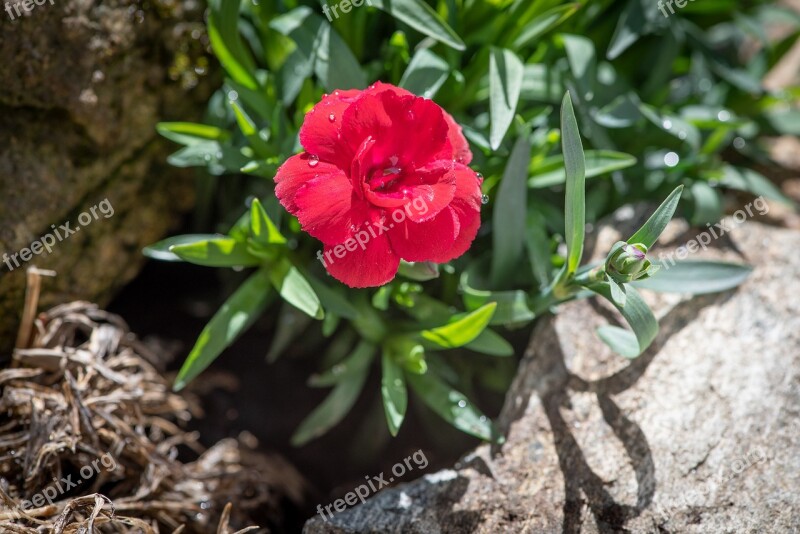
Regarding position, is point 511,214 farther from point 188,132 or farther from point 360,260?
point 188,132

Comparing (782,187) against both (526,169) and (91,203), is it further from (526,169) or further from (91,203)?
(91,203)

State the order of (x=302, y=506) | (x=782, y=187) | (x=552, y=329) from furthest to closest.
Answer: (x=782, y=187)
(x=302, y=506)
(x=552, y=329)

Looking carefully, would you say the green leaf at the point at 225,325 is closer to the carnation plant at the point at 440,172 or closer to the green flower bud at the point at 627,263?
the carnation plant at the point at 440,172

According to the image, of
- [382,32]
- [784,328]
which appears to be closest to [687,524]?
[784,328]

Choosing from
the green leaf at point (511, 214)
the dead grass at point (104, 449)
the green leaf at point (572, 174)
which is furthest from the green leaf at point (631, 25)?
the dead grass at point (104, 449)

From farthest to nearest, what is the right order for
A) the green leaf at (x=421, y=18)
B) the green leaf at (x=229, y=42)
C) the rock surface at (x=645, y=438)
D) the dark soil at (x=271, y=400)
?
1. the dark soil at (x=271, y=400)
2. the green leaf at (x=229, y=42)
3. the green leaf at (x=421, y=18)
4. the rock surface at (x=645, y=438)

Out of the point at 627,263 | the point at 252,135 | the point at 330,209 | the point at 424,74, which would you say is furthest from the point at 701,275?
the point at 252,135

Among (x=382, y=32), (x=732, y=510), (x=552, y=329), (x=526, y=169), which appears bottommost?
(x=732, y=510)
